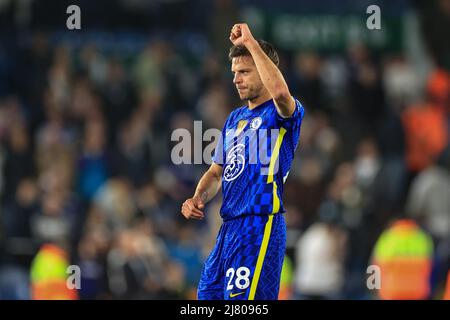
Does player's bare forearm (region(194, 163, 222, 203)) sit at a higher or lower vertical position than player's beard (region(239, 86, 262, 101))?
lower

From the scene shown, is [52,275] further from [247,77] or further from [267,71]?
[267,71]

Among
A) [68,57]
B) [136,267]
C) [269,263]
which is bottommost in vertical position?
[136,267]

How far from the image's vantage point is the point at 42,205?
1592 cm

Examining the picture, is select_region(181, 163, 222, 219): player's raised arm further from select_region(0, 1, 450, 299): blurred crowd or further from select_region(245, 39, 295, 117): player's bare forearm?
select_region(0, 1, 450, 299): blurred crowd

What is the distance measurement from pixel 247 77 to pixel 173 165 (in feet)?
27.9

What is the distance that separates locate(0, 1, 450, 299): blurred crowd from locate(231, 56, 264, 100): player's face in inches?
236

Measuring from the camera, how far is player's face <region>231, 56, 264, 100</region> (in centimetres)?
805

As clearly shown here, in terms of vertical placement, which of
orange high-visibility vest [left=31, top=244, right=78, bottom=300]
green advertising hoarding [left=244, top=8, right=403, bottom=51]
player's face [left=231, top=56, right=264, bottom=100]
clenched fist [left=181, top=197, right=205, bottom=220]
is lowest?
orange high-visibility vest [left=31, top=244, right=78, bottom=300]

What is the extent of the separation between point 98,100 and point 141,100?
63cm
